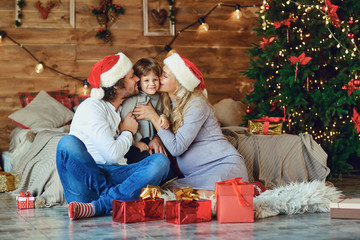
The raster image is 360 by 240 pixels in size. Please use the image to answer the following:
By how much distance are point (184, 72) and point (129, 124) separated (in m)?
0.47

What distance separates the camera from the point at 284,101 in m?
4.41

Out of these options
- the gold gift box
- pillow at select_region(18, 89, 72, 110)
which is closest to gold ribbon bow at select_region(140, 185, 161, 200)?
the gold gift box

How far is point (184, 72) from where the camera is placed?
324cm

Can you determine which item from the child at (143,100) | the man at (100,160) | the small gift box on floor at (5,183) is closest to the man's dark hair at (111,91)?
the man at (100,160)

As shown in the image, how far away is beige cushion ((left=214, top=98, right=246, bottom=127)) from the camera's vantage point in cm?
553

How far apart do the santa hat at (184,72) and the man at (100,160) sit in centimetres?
36

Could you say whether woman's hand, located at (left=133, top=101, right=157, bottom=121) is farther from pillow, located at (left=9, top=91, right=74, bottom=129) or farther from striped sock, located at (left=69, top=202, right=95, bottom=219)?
pillow, located at (left=9, top=91, right=74, bottom=129)

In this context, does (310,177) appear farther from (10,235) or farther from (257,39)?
(257,39)

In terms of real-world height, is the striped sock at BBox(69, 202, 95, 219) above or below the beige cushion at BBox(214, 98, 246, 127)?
below

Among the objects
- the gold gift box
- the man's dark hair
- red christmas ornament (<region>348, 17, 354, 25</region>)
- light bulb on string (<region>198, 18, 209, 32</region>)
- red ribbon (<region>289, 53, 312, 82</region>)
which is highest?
light bulb on string (<region>198, 18, 209, 32</region>)

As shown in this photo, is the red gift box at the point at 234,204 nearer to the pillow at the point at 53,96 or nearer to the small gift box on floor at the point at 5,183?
the small gift box on floor at the point at 5,183

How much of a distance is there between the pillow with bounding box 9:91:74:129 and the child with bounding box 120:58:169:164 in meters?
2.04

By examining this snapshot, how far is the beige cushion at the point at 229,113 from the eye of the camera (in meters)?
5.53

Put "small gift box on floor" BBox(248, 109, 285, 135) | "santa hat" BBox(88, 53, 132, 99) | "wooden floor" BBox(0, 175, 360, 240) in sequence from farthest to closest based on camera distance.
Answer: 1. "small gift box on floor" BBox(248, 109, 285, 135)
2. "santa hat" BBox(88, 53, 132, 99)
3. "wooden floor" BBox(0, 175, 360, 240)
